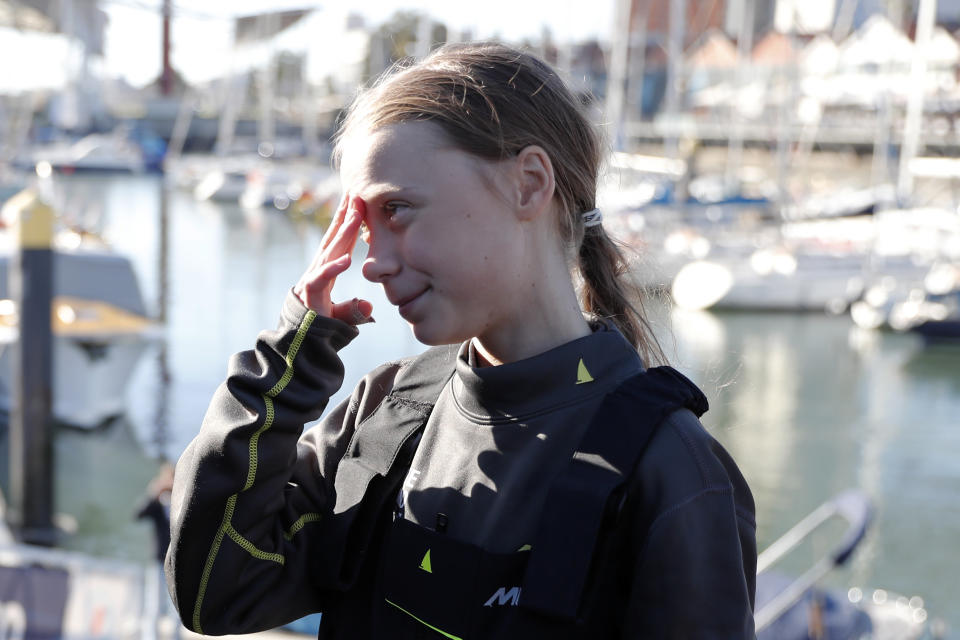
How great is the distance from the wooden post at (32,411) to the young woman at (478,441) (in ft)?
25.5

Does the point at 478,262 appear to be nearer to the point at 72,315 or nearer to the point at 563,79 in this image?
the point at 563,79

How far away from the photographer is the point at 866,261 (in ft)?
76.2

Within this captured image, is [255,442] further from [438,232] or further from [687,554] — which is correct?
[687,554]

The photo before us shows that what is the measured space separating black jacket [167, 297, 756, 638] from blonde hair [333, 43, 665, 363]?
0.25 m

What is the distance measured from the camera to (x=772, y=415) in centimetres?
1598

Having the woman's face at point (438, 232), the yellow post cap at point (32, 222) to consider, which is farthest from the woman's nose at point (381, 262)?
the yellow post cap at point (32, 222)

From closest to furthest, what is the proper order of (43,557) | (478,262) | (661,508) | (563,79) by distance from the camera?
(661,508) → (478,262) → (563,79) → (43,557)

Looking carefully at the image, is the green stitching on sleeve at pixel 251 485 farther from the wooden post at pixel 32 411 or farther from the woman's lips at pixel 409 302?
the wooden post at pixel 32 411

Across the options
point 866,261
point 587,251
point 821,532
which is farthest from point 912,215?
point 587,251

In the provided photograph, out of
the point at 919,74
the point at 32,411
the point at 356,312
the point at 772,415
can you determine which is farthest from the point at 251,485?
the point at 919,74

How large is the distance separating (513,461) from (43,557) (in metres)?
4.15

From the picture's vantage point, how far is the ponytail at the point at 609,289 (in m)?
1.43

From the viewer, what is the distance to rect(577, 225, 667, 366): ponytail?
56.4 inches

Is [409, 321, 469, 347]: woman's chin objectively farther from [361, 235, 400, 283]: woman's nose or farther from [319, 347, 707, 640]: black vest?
[319, 347, 707, 640]: black vest
